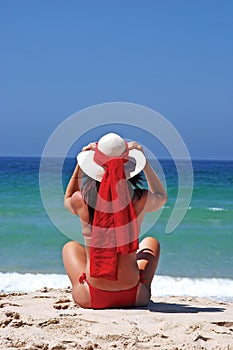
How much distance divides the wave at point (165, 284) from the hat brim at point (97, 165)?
8.70ft

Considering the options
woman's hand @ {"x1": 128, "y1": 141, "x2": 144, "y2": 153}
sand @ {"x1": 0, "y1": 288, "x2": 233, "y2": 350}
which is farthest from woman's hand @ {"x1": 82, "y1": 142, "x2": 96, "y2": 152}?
sand @ {"x1": 0, "y1": 288, "x2": 233, "y2": 350}

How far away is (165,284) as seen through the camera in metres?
6.82

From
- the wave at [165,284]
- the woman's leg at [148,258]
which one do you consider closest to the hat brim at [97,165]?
the woman's leg at [148,258]

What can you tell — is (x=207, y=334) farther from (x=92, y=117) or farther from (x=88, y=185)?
(x=92, y=117)

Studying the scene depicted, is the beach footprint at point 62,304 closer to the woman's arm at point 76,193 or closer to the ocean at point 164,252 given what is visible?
the woman's arm at point 76,193

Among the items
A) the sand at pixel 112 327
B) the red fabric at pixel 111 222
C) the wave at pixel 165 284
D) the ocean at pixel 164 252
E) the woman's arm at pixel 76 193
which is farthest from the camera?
the ocean at pixel 164 252

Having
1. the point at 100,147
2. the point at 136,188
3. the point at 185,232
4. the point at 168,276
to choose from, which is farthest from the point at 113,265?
the point at 185,232

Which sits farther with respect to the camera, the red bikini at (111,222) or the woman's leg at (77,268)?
the woman's leg at (77,268)

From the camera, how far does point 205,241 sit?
10.6 metres

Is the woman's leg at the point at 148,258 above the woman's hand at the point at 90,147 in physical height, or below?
below

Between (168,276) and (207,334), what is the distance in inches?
154

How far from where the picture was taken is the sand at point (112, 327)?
3328 millimetres

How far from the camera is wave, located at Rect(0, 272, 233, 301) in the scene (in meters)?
6.45

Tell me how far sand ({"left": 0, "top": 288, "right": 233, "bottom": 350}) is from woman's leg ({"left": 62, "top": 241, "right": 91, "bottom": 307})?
8cm
